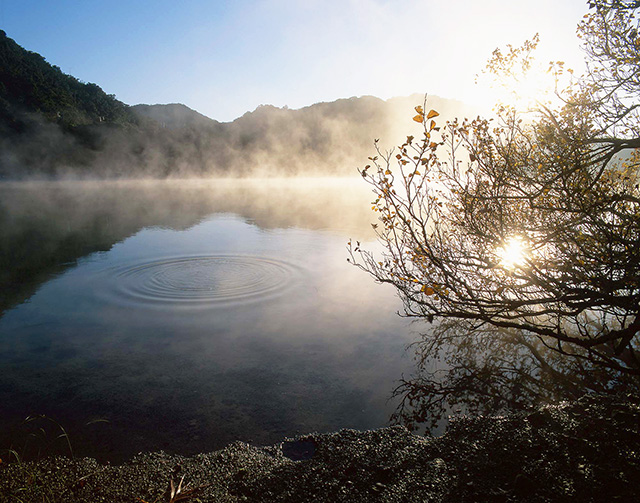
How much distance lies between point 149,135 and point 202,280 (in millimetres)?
91129

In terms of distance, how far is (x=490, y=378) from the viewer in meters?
5.73

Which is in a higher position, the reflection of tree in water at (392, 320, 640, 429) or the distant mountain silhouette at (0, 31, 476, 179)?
the distant mountain silhouette at (0, 31, 476, 179)

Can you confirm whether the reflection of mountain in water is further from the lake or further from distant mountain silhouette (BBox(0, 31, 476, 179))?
distant mountain silhouette (BBox(0, 31, 476, 179))

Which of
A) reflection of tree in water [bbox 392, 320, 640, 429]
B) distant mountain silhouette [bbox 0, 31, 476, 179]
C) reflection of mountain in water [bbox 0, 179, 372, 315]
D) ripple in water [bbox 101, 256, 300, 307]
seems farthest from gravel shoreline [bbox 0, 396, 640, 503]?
distant mountain silhouette [bbox 0, 31, 476, 179]

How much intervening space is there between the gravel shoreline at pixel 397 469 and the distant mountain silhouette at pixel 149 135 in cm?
7434

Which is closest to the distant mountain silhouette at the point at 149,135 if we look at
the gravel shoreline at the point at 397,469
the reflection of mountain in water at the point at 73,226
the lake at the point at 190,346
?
the reflection of mountain in water at the point at 73,226

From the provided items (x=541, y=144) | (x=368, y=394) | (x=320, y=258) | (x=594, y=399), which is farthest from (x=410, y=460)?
(x=320, y=258)

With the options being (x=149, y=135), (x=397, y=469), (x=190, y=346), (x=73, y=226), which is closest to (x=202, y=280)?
(x=190, y=346)

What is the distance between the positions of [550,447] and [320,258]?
408 inches

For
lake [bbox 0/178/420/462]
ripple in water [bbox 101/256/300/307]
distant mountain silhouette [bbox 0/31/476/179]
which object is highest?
distant mountain silhouette [bbox 0/31/476/179]

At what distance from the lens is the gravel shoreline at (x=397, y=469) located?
3.11 metres

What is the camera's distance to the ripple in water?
930 centimetres

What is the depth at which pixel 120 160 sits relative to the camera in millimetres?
73438

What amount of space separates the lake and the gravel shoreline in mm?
455
